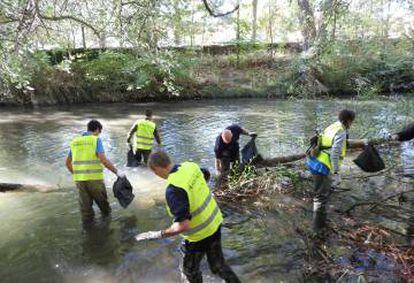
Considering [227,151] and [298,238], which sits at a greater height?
[227,151]

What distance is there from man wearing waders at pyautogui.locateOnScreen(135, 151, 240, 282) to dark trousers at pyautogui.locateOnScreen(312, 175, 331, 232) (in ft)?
7.37

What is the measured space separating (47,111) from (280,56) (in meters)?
16.9

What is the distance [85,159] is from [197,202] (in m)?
3.07

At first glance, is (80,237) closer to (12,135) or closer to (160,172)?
(160,172)

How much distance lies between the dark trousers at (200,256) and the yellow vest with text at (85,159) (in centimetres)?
267

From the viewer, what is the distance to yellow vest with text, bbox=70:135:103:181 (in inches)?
263

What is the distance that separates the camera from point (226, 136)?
808cm

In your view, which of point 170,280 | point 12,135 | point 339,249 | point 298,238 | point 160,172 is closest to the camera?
point 160,172

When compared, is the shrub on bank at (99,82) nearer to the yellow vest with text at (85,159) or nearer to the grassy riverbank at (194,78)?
the grassy riverbank at (194,78)

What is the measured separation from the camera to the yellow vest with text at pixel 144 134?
403 inches

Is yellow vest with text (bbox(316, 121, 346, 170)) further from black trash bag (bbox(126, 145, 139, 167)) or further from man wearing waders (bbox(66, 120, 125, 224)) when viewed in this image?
black trash bag (bbox(126, 145, 139, 167))

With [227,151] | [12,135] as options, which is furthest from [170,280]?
[12,135]

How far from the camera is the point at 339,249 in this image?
6.07 meters

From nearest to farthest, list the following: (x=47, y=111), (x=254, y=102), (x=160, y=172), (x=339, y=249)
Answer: (x=160, y=172)
(x=339, y=249)
(x=47, y=111)
(x=254, y=102)
